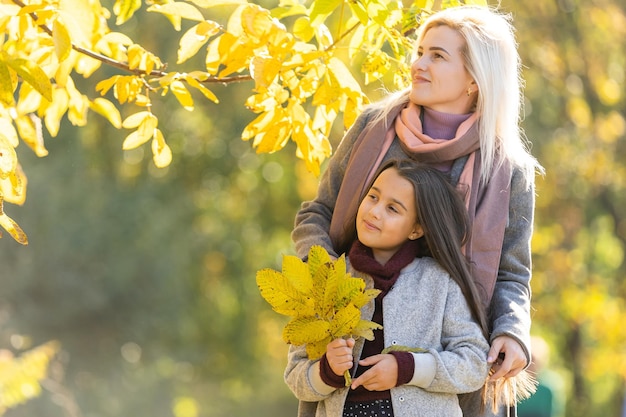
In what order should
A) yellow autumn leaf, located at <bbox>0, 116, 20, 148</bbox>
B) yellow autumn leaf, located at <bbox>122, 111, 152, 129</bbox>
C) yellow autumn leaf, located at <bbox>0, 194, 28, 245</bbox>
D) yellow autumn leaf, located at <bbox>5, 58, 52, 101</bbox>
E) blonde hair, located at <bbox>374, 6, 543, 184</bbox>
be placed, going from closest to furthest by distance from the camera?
yellow autumn leaf, located at <bbox>5, 58, 52, 101</bbox>
yellow autumn leaf, located at <bbox>0, 194, 28, 245</bbox>
yellow autumn leaf, located at <bbox>0, 116, 20, 148</bbox>
blonde hair, located at <bbox>374, 6, 543, 184</bbox>
yellow autumn leaf, located at <bbox>122, 111, 152, 129</bbox>

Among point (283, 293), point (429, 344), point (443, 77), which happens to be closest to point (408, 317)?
point (429, 344)

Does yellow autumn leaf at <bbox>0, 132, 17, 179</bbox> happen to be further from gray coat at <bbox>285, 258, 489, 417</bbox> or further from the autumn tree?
gray coat at <bbox>285, 258, 489, 417</bbox>

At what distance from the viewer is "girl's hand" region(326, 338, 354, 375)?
246 cm

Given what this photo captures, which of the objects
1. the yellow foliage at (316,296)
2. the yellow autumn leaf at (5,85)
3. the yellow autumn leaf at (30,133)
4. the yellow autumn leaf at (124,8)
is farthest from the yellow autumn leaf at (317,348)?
the yellow autumn leaf at (30,133)

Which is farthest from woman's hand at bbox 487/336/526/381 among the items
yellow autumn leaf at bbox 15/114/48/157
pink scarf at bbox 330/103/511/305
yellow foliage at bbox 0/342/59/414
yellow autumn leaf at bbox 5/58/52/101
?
yellow foliage at bbox 0/342/59/414

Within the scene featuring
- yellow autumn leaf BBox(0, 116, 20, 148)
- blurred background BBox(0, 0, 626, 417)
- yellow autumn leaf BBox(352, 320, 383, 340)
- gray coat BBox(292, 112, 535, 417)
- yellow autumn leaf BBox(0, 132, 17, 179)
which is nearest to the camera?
yellow autumn leaf BBox(0, 132, 17, 179)

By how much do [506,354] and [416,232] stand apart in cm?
36

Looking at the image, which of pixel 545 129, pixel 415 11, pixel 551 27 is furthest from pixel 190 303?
pixel 415 11

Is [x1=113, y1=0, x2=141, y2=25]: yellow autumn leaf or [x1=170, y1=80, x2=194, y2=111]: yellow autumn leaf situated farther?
[x1=170, y1=80, x2=194, y2=111]: yellow autumn leaf

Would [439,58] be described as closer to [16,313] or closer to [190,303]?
[16,313]

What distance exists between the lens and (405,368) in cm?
248

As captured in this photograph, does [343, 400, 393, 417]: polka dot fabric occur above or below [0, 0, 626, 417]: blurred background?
above

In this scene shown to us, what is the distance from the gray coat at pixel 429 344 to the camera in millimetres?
2527

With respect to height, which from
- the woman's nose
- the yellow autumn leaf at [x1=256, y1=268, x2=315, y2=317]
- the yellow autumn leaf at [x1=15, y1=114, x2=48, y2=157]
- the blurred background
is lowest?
the blurred background
